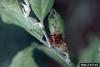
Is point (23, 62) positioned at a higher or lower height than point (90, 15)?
lower

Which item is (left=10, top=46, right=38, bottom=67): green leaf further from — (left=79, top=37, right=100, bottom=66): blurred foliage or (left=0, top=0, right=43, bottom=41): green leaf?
(left=79, top=37, right=100, bottom=66): blurred foliage

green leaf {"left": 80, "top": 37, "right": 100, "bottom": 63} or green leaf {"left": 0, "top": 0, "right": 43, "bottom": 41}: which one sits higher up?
green leaf {"left": 0, "top": 0, "right": 43, "bottom": 41}

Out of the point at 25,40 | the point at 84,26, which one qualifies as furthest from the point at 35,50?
the point at 84,26

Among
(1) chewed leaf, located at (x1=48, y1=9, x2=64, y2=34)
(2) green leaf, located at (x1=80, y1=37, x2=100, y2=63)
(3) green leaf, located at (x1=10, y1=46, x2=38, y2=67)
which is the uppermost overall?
(1) chewed leaf, located at (x1=48, y1=9, x2=64, y2=34)

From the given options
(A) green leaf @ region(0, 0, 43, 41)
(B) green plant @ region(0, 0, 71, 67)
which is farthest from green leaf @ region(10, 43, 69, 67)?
(A) green leaf @ region(0, 0, 43, 41)

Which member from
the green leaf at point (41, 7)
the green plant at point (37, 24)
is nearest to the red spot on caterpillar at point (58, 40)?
the green plant at point (37, 24)

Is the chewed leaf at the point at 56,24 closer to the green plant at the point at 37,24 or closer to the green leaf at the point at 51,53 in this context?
the green plant at the point at 37,24

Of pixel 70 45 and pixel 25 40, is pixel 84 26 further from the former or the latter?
pixel 25 40
